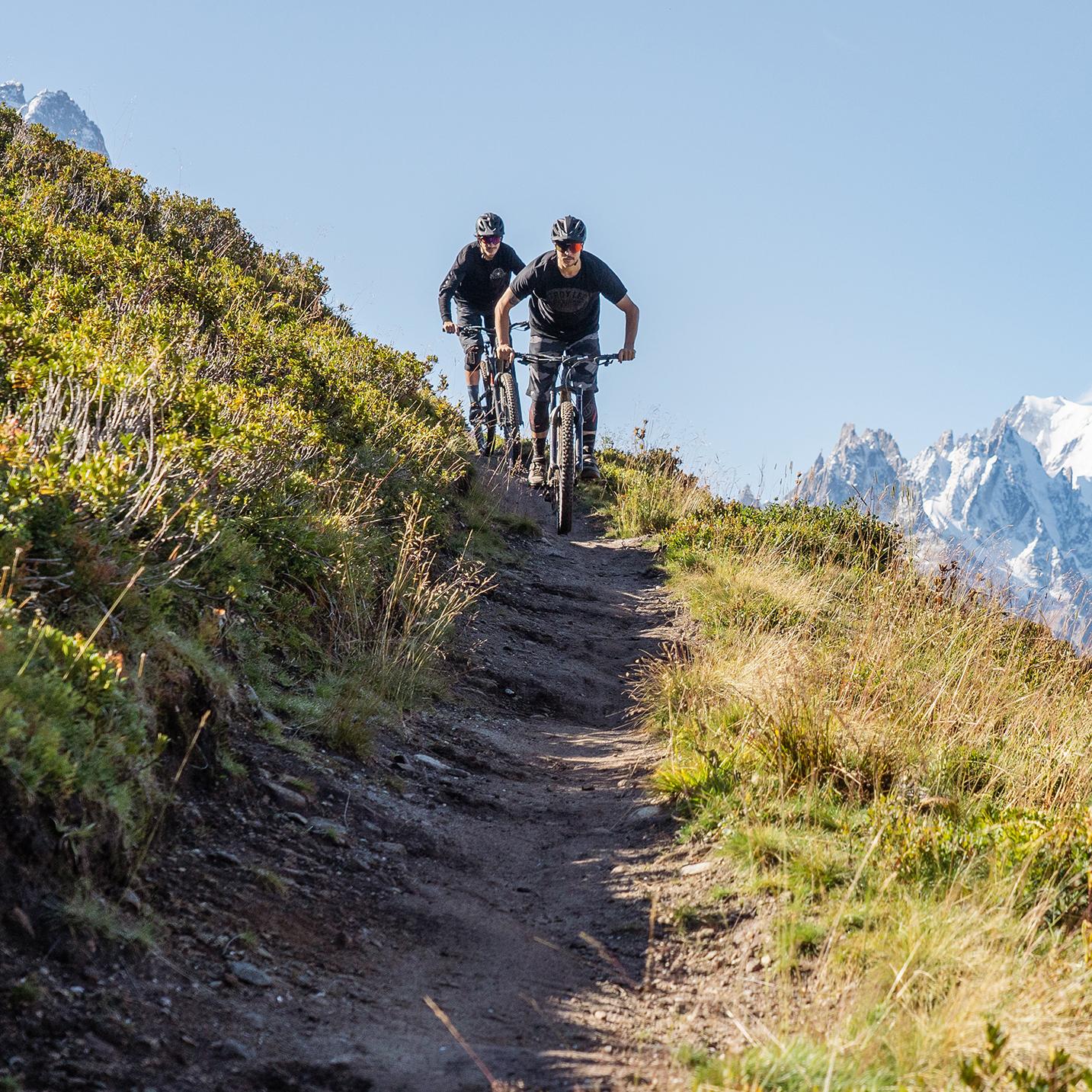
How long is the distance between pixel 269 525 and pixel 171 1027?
367 cm

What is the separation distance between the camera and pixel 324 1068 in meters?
2.90

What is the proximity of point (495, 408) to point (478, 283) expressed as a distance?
1.65 metres

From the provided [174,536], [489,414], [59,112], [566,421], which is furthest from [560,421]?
[59,112]

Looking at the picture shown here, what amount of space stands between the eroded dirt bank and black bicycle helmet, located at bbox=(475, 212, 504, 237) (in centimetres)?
780

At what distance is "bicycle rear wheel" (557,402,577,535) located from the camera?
33.9 ft

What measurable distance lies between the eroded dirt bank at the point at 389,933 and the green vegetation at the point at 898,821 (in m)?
0.45

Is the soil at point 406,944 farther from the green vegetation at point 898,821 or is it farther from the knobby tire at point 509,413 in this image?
the knobby tire at point 509,413

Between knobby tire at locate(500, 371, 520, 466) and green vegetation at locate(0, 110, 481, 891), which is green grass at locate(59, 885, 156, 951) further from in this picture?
knobby tire at locate(500, 371, 520, 466)

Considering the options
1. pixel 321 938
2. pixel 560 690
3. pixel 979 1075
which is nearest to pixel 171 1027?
pixel 321 938

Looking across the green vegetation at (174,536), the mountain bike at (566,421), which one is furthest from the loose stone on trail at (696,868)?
the mountain bike at (566,421)

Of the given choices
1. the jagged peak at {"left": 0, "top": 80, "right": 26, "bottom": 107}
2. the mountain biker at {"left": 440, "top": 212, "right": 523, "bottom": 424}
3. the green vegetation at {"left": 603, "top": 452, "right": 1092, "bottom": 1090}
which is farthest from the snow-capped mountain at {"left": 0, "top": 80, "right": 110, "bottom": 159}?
the green vegetation at {"left": 603, "top": 452, "right": 1092, "bottom": 1090}

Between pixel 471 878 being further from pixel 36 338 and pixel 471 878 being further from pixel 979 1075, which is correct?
pixel 36 338

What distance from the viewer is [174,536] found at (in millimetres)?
4586

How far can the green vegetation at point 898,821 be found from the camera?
111 inches
